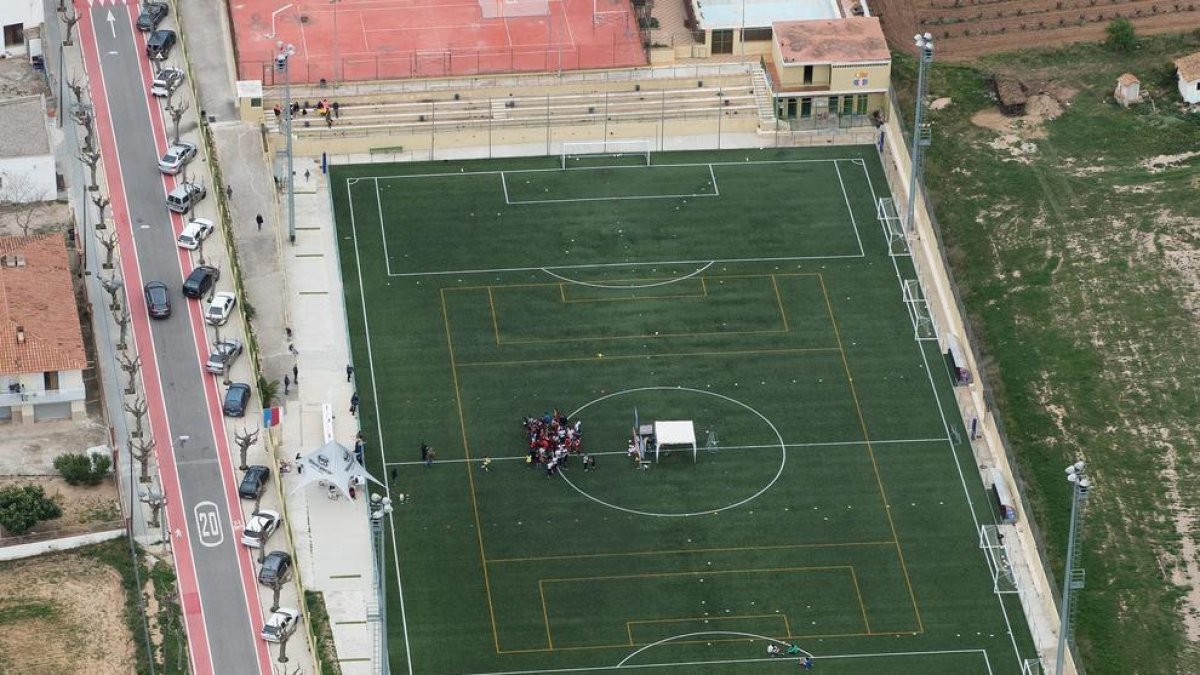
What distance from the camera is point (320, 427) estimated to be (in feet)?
622

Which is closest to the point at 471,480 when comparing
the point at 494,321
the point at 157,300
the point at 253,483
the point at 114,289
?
the point at 253,483

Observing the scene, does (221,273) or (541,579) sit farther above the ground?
(221,273)

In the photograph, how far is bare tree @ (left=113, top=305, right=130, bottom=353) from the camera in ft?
634

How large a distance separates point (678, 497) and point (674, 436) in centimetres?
394

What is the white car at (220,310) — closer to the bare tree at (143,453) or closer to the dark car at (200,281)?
the dark car at (200,281)

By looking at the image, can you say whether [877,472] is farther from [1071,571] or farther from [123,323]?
[123,323]

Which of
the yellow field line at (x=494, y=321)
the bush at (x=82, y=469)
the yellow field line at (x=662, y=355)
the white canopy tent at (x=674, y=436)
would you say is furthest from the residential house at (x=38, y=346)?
the white canopy tent at (x=674, y=436)

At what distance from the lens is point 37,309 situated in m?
189

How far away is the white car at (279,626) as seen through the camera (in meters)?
176

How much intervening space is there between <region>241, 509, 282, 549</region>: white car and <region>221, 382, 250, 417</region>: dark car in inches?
357

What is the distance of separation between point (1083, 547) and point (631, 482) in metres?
26.3

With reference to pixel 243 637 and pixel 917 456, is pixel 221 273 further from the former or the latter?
pixel 917 456

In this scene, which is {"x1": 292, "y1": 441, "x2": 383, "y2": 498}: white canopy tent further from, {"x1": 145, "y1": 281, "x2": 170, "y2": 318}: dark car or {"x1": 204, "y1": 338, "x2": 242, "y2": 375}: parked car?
{"x1": 145, "y1": 281, "x2": 170, "y2": 318}: dark car

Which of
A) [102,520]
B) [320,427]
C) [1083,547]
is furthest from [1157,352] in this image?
[102,520]
